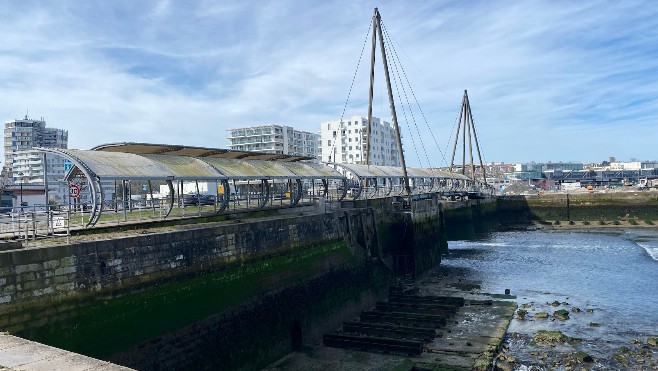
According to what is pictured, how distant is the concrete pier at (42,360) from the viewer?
8.30 meters

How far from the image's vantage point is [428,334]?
80.2ft

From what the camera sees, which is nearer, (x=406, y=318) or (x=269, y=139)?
(x=406, y=318)

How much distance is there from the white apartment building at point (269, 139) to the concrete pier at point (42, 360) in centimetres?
13579

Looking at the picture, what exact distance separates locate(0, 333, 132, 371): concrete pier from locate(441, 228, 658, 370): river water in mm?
18399

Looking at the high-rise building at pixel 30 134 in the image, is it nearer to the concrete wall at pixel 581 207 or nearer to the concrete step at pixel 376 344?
the concrete wall at pixel 581 207

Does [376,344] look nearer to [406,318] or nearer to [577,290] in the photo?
[406,318]

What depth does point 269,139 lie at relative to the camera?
490 feet

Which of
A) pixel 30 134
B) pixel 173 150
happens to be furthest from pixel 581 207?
pixel 30 134

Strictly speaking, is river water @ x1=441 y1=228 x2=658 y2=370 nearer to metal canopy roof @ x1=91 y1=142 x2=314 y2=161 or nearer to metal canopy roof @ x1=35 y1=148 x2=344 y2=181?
metal canopy roof @ x1=35 y1=148 x2=344 y2=181

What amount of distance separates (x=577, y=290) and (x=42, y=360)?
3643 centimetres

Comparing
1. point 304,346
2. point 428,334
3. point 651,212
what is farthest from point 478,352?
point 651,212

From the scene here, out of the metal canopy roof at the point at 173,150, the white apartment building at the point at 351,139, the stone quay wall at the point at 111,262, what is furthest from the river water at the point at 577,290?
the white apartment building at the point at 351,139

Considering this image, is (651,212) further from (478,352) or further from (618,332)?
(478,352)

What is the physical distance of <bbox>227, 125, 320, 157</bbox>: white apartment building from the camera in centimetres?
14875
